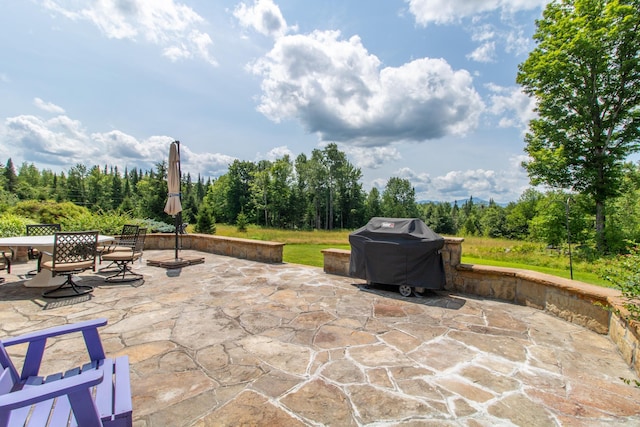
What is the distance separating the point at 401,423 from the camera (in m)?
1.93

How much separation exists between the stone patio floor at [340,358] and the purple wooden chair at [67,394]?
50cm

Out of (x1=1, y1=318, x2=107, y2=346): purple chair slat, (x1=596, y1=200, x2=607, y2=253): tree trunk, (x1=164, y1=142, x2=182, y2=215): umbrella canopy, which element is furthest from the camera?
(x1=596, y1=200, x2=607, y2=253): tree trunk

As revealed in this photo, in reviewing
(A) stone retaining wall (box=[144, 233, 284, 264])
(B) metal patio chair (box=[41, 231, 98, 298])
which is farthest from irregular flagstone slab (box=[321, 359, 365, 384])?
(A) stone retaining wall (box=[144, 233, 284, 264])

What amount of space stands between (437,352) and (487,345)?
67cm

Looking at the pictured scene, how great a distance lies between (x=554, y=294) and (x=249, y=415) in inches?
179

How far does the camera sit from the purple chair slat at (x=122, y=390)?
1.38m

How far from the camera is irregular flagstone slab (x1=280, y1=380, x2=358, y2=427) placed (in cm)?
195

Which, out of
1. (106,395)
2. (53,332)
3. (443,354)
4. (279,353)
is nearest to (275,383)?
(279,353)

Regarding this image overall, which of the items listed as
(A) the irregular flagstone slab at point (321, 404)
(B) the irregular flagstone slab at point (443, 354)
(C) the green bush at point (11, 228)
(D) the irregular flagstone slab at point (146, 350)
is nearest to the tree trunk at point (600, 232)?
(B) the irregular flagstone slab at point (443, 354)

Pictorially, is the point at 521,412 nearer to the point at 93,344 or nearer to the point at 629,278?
the point at 629,278

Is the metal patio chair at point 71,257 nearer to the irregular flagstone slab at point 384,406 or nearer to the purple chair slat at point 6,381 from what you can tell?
the purple chair slat at point 6,381

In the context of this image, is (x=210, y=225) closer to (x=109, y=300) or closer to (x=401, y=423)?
(x=109, y=300)

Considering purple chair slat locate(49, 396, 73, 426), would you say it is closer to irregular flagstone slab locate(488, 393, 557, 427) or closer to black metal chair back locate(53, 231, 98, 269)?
irregular flagstone slab locate(488, 393, 557, 427)

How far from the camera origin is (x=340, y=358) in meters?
2.78
